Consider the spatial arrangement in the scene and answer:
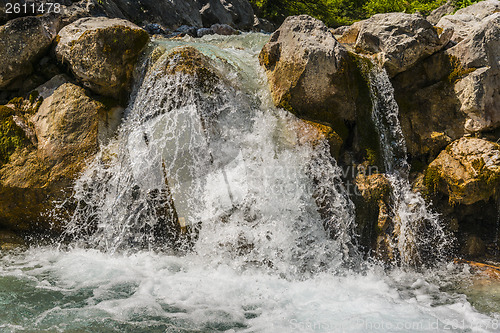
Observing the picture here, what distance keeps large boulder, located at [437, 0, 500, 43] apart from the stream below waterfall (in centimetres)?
261

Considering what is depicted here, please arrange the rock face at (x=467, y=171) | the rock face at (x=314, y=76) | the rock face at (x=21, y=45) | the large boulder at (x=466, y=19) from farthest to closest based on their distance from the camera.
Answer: the large boulder at (x=466, y=19) → the rock face at (x=21, y=45) → the rock face at (x=314, y=76) → the rock face at (x=467, y=171)

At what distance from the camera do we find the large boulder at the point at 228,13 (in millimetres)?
12438

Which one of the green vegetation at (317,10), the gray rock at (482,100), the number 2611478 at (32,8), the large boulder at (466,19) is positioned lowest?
the gray rock at (482,100)

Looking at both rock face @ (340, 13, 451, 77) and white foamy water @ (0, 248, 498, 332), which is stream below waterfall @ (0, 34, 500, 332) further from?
rock face @ (340, 13, 451, 77)

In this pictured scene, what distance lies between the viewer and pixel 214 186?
518 cm

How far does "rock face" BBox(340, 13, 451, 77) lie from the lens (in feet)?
18.8

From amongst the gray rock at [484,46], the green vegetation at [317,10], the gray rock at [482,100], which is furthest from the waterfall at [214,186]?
the green vegetation at [317,10]

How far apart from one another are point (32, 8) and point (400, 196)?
653cm

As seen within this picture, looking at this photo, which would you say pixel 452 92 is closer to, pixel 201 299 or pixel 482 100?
pixel 482 100

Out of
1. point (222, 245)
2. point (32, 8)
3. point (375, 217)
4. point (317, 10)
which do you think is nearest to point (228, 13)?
point (317, 10)

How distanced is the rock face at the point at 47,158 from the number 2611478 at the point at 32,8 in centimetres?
171

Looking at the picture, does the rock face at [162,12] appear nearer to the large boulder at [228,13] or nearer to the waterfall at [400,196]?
the large boulder at [228,13]

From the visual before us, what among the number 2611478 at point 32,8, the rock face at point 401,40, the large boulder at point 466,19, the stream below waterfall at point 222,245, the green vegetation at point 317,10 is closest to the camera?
the stream below waterfall at point 222,245

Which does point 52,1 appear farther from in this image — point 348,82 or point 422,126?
point 422,126
